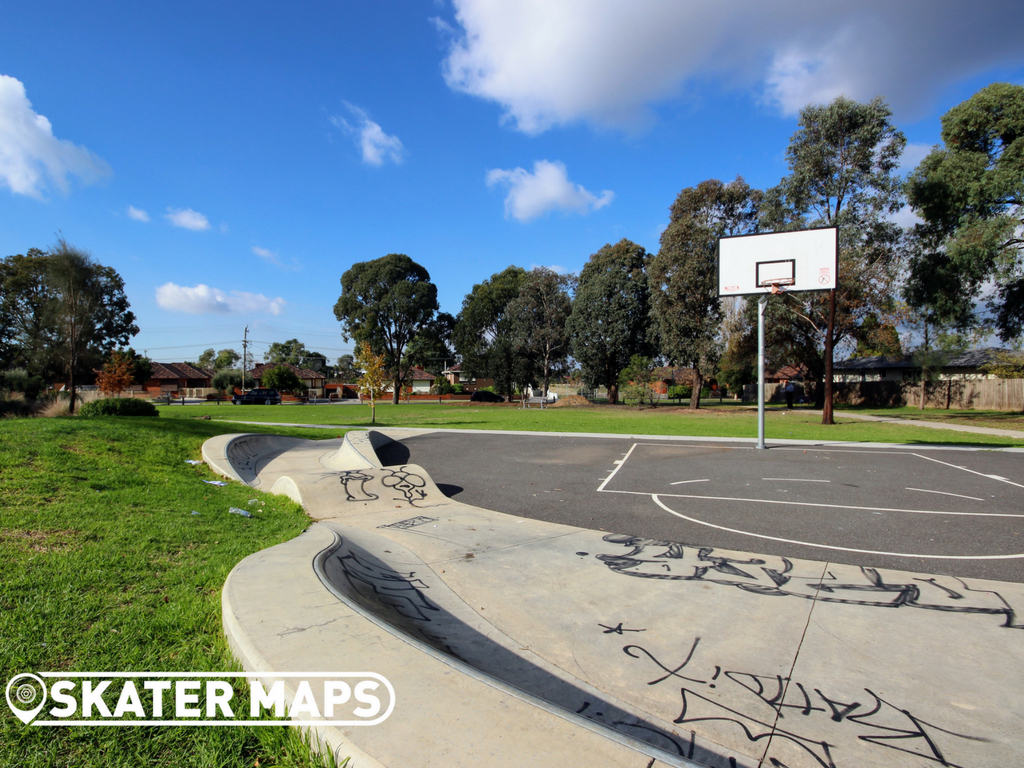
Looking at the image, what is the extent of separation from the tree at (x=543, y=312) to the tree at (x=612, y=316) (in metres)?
4.29

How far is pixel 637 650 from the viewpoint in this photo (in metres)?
3.83

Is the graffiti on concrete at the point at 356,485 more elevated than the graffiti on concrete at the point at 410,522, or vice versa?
the graffiti on concrete at the point at 356,485

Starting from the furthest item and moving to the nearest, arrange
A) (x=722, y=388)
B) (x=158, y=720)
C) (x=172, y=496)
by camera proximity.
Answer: (x=722, y=388) < (x=172, y=496) < (x=158, y=720)

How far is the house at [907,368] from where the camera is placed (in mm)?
38812

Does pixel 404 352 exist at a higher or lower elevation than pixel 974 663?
higher

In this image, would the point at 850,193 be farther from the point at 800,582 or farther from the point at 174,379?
the point at 174,379

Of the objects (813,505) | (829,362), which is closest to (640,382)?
(829,362)

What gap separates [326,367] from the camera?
412ft

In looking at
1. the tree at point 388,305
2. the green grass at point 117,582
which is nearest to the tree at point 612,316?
the tree at point 388,305

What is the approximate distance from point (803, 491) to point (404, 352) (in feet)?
161

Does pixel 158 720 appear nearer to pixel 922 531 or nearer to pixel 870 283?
pixel 922 531

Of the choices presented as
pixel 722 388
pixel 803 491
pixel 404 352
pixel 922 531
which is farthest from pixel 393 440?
pixel 722 388

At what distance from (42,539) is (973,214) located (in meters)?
38.6

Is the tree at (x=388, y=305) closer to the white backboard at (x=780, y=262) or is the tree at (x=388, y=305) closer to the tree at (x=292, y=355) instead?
the white backboard at (x=780, y=262)
